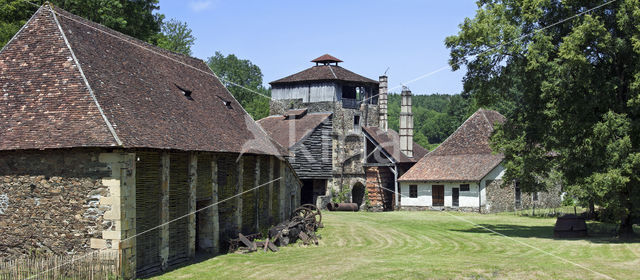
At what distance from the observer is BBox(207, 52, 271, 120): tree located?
310 feet

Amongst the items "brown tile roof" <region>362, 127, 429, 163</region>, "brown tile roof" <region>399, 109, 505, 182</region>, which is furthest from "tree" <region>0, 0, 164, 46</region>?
"brown tile roof" <region>399, 109, 505, 182</region>

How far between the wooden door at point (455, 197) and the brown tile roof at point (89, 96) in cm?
2562

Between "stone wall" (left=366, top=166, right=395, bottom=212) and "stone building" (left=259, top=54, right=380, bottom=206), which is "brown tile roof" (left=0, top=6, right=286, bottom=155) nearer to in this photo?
"stone building" (left=259, top=54, right=380, bottom=206)

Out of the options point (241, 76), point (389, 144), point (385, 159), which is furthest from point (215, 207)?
point (241, 76)

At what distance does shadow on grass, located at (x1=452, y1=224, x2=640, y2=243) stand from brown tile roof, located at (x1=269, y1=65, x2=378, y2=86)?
64.9 feet

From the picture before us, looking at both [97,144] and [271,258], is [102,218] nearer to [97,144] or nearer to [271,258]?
[97,144]

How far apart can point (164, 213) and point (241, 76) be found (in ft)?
260

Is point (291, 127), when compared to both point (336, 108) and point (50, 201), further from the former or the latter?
point (50, 201)

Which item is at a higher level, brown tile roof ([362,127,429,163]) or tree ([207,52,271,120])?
tree ([207,52,271,120])

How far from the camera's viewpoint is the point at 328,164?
48750 millimetres

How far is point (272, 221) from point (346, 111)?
863 inches

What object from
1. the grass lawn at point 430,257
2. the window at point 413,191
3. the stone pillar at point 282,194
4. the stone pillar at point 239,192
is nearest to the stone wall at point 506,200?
the window at point 413,191

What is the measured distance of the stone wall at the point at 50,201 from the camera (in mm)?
17672

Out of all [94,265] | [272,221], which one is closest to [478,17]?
[272,221]
